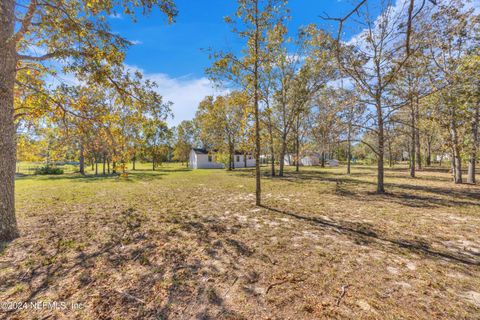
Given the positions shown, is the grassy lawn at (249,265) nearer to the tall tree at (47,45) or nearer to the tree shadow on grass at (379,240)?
the tree shadow on grass at (379,240)

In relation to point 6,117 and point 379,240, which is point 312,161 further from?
point 6,117

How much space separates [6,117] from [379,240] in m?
7.75

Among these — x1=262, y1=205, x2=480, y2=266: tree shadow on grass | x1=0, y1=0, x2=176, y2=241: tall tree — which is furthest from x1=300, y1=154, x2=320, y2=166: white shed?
x1=0, y1=0, x2=176, y2=241: tall tree

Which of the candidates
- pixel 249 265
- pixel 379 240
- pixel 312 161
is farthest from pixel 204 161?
pixel 249 265

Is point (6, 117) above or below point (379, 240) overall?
above

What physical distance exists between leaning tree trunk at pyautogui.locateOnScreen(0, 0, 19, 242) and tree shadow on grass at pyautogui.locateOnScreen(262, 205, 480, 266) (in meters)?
6.48

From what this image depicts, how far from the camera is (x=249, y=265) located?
9.67 ft

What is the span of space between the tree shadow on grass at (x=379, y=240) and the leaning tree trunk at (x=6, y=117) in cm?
648

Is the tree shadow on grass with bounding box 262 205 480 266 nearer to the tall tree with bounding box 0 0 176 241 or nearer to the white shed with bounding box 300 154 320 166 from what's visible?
the tall tree with bounding box 0 0 176 241

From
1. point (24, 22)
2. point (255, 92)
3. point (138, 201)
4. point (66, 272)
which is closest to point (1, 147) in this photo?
point (24, 22)

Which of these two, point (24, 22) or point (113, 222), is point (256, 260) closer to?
point (113, 222)

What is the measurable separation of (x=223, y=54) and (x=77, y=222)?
21.5 feet

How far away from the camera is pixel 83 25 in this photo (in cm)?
396

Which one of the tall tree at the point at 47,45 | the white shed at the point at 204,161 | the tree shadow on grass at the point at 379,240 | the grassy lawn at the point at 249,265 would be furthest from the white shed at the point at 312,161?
the tall tree at the point at 47,45
